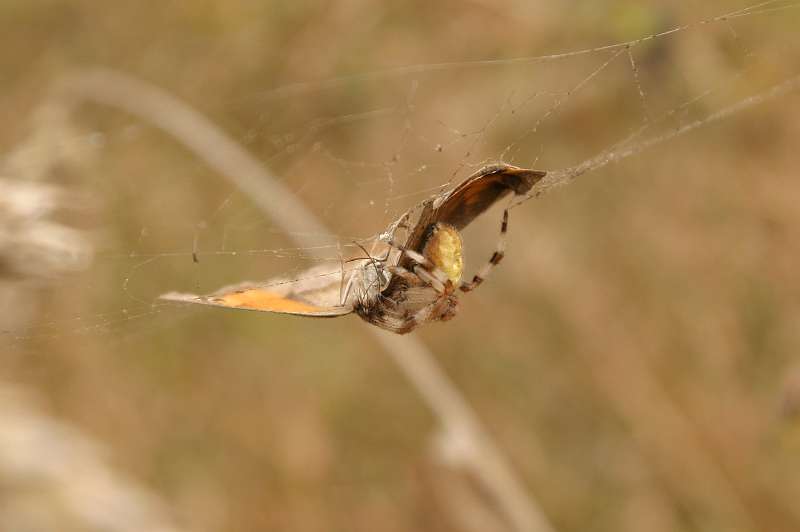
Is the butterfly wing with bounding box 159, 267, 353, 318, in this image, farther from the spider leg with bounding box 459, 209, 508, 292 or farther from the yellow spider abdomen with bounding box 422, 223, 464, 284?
the spider leg with bounding box 459, 209, 508, 292

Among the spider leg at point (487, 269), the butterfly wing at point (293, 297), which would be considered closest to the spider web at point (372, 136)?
the spider leg at point (487, 269)

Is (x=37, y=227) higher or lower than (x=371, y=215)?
lower

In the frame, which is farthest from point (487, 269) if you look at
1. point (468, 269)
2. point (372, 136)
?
point (372, 136)

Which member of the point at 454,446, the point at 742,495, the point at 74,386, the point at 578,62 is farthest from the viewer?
the point at 74,386

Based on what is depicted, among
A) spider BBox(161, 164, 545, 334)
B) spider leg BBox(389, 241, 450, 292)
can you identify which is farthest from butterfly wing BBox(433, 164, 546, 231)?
spider leg BBox(389, 241, 450, 292)

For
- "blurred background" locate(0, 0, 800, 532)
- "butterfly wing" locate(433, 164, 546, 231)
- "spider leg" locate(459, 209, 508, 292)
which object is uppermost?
"blurred background" locate(0, 0, 800, 532)

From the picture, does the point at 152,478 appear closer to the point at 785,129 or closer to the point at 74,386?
the point at 74,386

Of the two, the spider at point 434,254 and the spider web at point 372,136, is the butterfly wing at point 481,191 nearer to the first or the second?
the spider at point 434,254

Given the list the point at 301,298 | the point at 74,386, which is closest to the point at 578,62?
the point at 301,298
